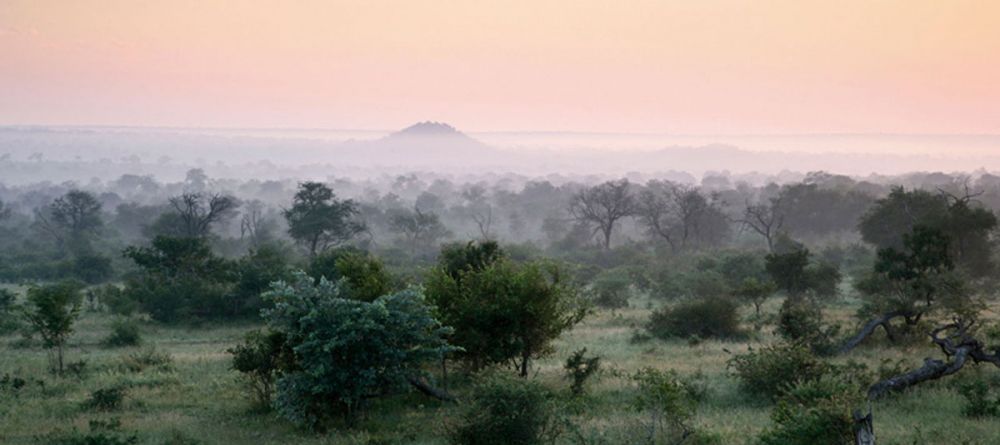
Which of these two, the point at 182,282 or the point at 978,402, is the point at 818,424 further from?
the point at 182,282

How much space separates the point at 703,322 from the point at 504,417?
1679 cm

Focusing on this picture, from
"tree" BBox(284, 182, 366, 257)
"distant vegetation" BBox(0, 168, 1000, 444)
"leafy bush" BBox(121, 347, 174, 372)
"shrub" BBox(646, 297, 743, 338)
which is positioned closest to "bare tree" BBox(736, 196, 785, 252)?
"distant vegetation" BBox(0, 168, 1000, 444)

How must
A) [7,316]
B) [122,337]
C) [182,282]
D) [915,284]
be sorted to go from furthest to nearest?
1. [182,282]
2. [7,316]
3. [122,337]
4. [915,284]

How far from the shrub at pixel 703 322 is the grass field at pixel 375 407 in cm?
188

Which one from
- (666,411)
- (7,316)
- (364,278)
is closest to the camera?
(666,411)

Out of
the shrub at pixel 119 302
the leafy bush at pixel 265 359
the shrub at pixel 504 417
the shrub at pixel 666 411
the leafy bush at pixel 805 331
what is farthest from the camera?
the shrub at pixel 119 302

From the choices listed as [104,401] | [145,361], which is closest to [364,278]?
[104,401]

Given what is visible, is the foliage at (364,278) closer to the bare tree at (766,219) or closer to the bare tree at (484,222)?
the bare tree at (766,219)

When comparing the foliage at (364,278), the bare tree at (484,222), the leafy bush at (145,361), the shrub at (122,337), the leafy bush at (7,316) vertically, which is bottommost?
the bare tree at (484,222)

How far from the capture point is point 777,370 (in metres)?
16.1


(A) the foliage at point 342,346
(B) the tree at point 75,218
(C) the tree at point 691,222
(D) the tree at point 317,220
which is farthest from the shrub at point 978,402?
(B) the tree at point 75,218

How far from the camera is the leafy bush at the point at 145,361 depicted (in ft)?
69.7

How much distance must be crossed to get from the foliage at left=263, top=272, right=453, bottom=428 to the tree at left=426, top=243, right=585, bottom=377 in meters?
1.95

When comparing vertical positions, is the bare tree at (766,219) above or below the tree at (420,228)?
above
